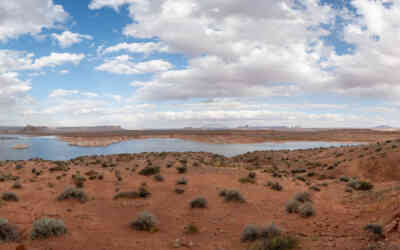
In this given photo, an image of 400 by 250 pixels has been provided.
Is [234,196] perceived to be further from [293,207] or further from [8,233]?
[8,233]

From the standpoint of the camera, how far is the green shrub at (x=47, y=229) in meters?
7.19

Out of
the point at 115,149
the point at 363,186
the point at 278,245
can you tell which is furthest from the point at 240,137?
the point at 278,245

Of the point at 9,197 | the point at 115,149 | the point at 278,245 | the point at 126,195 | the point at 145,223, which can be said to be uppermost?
the point at 278,245

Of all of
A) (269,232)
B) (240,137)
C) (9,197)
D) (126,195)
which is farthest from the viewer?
(240,137)

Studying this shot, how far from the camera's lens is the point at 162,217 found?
1012 cm

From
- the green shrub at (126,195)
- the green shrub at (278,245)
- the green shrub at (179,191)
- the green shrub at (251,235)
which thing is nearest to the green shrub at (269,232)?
the green shrub at (251,235)

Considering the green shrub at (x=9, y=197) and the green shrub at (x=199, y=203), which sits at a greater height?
the green shrub at (x=9, y=197)

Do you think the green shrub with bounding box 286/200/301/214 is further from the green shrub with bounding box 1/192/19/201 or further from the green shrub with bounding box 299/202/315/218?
the green shrub with bounding box 1/192/19/201

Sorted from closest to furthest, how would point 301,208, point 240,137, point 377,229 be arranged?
1. point 377,229
2. point 301,208
3. point 240,137

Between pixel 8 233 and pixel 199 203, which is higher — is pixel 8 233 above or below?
above

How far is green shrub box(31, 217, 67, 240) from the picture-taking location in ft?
23.6

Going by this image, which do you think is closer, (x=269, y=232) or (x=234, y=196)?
(x=269, y=232)

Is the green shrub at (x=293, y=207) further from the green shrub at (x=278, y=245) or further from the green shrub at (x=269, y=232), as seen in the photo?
the green shrub at (x=278, y=245)

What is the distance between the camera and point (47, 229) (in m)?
7.31
